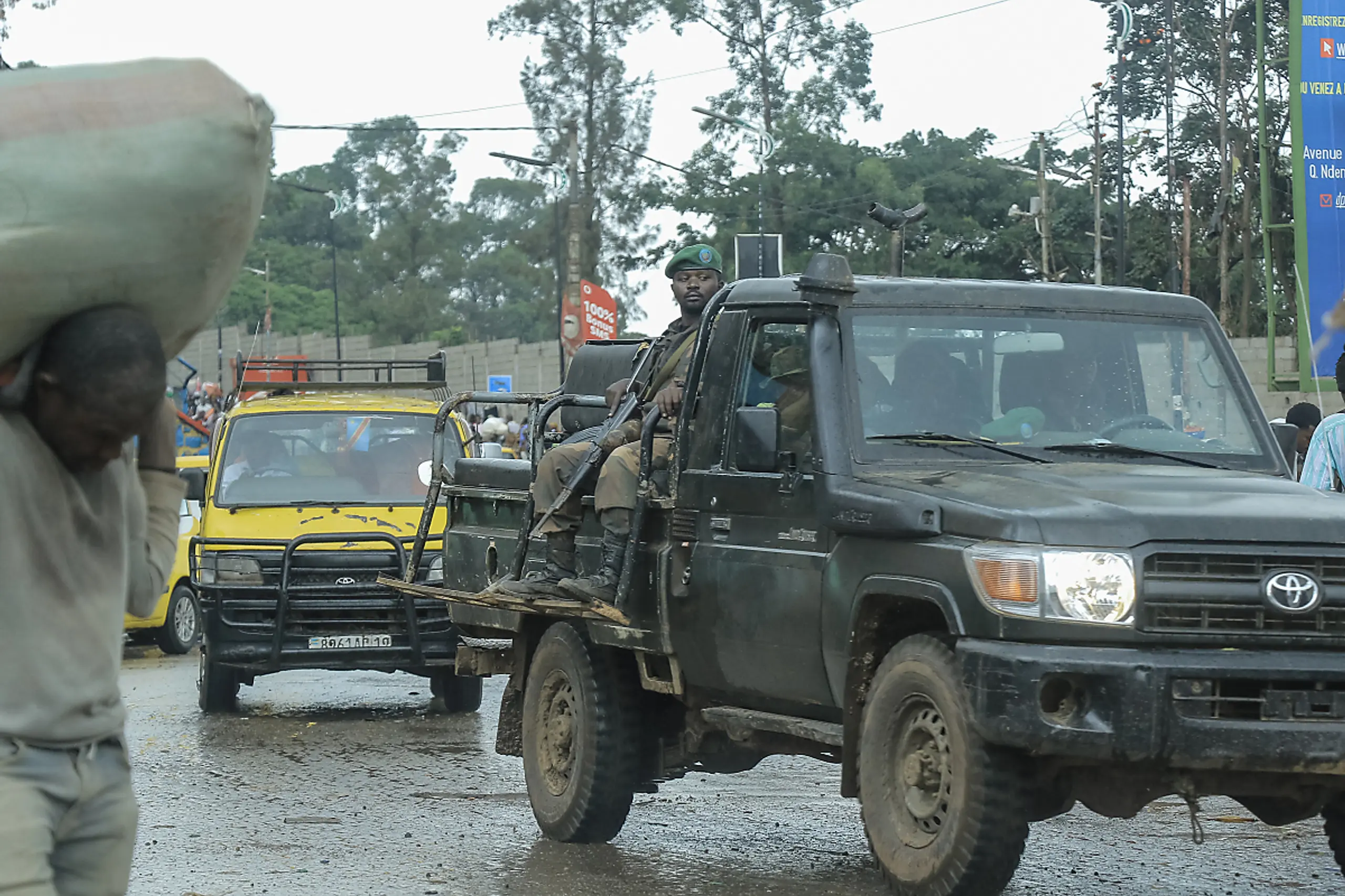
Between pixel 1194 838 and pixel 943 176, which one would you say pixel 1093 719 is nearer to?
pixel 1194 838

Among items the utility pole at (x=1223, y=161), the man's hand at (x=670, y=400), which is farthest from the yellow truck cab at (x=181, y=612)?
the utility pole at (x=1223, y=161)

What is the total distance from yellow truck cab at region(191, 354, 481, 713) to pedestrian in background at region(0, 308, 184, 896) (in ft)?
29.7

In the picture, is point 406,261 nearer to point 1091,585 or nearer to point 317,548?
point 317,548

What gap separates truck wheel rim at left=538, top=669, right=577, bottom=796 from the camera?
8.51 metres

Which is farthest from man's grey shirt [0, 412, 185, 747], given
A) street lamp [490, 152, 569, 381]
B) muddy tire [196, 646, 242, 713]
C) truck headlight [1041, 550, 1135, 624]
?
street lamp [490, 152, 569, 381]

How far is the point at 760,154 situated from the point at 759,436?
4732 cm

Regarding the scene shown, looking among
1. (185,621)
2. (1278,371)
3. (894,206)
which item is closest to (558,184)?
(894,206)

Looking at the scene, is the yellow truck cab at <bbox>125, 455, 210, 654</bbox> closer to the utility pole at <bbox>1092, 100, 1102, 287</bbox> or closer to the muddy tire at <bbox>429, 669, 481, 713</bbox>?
the muddy tire at <bbox>429, 669, 481, 713</bbox>

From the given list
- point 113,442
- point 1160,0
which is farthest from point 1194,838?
point 1160,0

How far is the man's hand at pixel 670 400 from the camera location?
797 centimetres

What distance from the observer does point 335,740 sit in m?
11.9

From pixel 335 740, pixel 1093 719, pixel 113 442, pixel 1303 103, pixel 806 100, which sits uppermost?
pixel 806 100

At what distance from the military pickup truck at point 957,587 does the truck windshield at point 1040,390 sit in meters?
0.01

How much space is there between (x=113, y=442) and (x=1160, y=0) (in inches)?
2118
